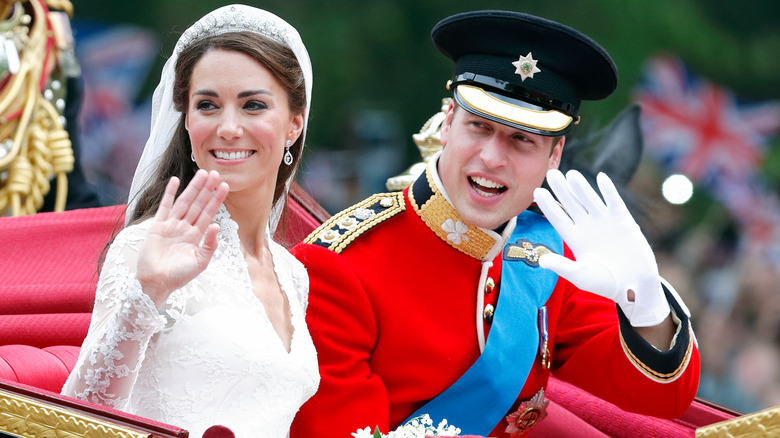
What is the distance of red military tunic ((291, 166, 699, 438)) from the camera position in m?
2.02

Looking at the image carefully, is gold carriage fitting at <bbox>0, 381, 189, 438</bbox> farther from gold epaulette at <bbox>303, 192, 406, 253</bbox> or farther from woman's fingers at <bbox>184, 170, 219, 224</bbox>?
gold epaulette at <bbox>303, 192, 406, 253</bbox>

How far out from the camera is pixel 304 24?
19.8 feet

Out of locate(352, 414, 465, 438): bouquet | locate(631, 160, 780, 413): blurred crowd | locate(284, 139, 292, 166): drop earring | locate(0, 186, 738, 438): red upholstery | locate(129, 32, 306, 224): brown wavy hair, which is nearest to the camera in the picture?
locate(352, 414, 465, 438): bouquet

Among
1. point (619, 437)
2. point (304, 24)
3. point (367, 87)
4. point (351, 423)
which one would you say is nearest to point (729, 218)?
point (367, 87)

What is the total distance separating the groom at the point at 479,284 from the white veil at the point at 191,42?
335 millimetres

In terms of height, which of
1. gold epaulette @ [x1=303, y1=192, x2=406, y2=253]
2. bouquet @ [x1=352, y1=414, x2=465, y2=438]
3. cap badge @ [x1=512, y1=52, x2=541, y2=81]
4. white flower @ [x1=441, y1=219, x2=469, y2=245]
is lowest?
bouquet @ [x1=352, y1=414, x2=465, y2=438]

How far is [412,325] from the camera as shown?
2.10 meters

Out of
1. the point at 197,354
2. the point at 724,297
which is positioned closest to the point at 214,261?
the point at 197,354

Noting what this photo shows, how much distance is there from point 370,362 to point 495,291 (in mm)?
300

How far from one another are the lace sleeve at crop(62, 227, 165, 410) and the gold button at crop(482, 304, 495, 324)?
78cm

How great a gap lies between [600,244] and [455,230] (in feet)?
1.11

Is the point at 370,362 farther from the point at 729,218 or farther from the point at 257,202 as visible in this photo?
the point at 729,218

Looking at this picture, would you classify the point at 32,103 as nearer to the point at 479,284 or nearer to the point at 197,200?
the point at 479,284

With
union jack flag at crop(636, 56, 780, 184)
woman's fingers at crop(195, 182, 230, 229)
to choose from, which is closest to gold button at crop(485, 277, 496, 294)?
woman's fingers at crop(195, 182, 230, 229)
